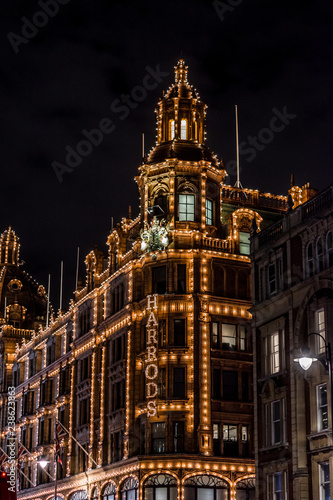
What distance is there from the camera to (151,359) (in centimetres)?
6506

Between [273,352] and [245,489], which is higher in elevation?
[273,352]

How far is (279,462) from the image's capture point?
45.6m

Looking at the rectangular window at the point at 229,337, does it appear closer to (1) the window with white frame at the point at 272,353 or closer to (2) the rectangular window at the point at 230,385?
(2) the rectangular window at the point at 230,385

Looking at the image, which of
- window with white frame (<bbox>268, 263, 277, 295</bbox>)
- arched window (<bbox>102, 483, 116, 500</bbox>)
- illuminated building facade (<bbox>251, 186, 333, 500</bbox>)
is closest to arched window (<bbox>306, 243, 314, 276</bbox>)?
illuminated building facade (<bbox>251, 186, 333, 500</bbox>)

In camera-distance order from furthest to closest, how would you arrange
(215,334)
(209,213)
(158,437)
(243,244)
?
(209,213)
(243,244)
(215,334)
(158,437)

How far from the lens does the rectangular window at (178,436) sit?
208ft

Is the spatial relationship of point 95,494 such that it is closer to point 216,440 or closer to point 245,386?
point 216,440

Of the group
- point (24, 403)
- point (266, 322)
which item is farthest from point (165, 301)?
point (24, 403)

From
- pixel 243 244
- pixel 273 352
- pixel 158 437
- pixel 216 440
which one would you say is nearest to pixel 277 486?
pixel 273 352

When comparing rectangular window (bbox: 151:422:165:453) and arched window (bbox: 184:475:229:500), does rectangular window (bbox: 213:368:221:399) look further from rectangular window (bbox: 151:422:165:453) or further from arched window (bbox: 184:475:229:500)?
arched window (bbox: 184:475:229:500)

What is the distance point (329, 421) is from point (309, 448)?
2355 millimetres

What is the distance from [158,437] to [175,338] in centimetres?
749

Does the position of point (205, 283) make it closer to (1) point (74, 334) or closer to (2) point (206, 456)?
(2) point (206, 456)

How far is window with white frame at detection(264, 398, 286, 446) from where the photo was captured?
46094 mm
